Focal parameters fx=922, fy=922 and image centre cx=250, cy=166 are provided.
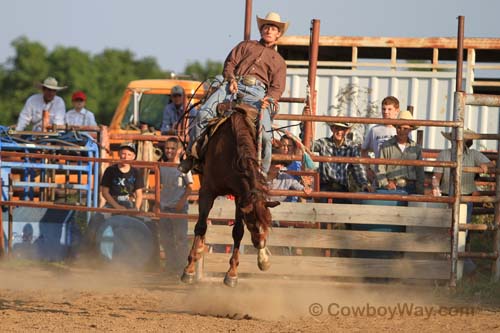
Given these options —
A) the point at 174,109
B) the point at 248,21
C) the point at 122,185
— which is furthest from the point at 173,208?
the point at 174,109

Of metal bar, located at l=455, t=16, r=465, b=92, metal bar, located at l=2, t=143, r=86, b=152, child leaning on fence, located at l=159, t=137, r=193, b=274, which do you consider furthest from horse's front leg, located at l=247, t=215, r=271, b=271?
metal bar, located at l=2, t=143, r=86, b=152

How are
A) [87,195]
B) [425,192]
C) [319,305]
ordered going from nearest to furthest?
[319,305], [425,192], [87,195]

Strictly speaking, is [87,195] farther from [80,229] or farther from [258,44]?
[258,44]

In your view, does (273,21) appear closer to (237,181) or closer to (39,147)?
(237,181)

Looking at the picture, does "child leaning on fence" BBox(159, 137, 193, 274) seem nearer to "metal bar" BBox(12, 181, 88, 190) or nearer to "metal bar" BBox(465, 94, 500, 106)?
"metal bar" BBox(12, 181, 88, 190)

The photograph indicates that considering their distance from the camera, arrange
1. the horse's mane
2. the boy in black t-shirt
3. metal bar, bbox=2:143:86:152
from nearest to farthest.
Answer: the horse's mane → the boy in black t-shirt → metal bar, bbox=2:143:86:152

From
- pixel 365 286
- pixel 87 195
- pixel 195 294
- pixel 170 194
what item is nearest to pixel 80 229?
pixel 87 195

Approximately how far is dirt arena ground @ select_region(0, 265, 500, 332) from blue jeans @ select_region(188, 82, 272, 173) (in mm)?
1503

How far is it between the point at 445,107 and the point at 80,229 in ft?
21.8

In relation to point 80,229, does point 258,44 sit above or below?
above

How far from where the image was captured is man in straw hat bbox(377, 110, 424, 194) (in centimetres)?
1116

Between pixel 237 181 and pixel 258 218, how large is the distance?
525 mm

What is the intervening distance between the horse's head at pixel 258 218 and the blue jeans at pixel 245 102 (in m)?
0.99

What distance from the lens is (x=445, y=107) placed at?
15844 mm
